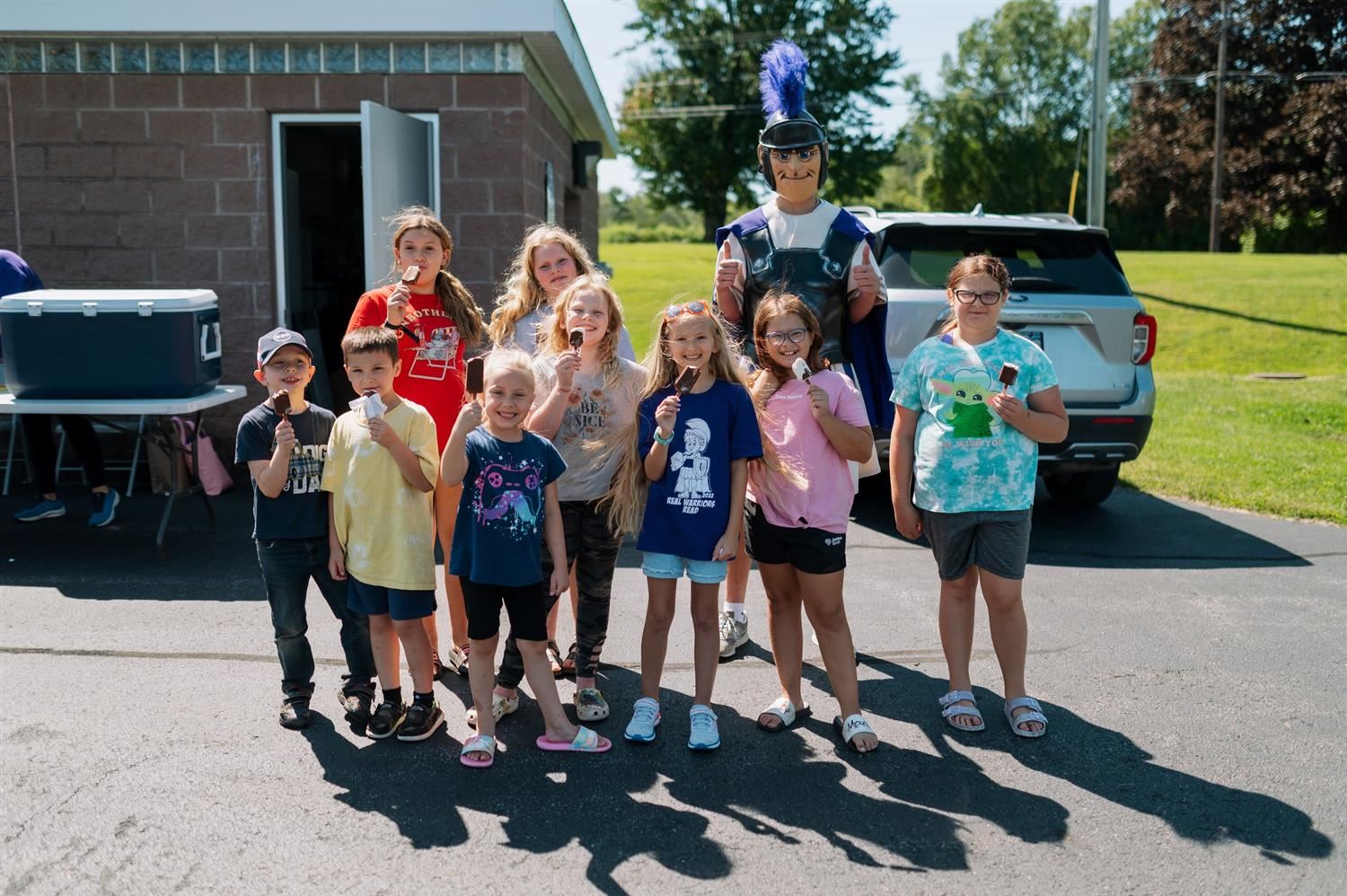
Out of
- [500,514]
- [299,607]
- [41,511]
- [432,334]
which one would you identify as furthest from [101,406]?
[500,514]

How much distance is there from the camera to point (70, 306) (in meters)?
6.23

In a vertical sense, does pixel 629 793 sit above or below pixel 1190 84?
below

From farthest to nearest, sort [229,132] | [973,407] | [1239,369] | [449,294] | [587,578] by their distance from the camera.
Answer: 1. [1239,369]
2. [229,132]
3. [449,294]
4. [587,578]
5. [973,407]

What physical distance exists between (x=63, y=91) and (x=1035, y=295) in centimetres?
657

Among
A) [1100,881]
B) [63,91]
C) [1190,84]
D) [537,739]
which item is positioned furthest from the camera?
[1190,84]

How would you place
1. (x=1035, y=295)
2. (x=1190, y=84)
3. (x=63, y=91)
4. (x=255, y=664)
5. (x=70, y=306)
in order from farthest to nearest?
1. (x=1190, y=84)
2. (x=63, y=91)
3. (x=1035, y=295)
4. (x=70, y=306)
5. (x=255, y=664)

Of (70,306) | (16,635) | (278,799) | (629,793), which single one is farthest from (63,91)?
(629,793)

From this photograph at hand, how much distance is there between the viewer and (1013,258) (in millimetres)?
7082

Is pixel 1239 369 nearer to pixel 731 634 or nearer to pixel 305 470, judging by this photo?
pixel 731 634

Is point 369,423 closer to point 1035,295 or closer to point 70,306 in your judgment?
point 70,306

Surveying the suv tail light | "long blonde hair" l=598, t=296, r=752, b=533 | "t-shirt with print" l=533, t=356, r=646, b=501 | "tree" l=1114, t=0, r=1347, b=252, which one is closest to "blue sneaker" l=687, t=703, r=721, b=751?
"long blonde hair" l=598, t=296, r=752, b=533

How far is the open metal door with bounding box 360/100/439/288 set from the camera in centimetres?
689

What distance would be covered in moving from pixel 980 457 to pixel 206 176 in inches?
242

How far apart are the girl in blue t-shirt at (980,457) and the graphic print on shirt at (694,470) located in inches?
29.6
